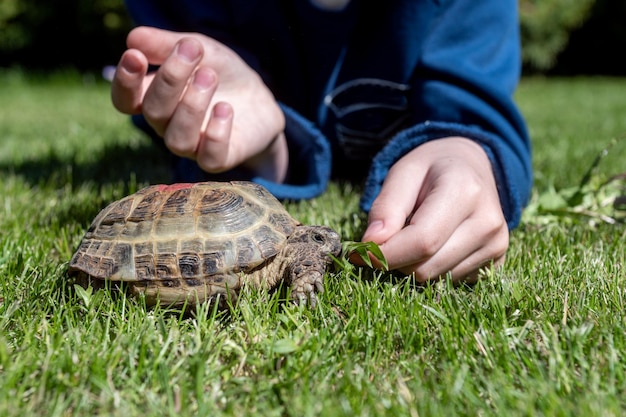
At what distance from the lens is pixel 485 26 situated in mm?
2600

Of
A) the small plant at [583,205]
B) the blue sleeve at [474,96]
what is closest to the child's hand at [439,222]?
the blue sleeve at [474,96]

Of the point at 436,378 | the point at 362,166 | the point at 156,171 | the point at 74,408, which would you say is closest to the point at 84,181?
the point at 156,171

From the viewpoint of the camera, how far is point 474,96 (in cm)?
243

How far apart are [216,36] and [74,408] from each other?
2.03 meters

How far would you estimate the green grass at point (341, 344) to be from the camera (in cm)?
112

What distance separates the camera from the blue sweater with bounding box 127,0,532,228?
2357 mm

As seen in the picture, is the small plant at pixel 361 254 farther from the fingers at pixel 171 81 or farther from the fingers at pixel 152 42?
the fingers at pixel 152 42

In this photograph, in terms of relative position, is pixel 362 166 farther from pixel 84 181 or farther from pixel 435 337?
pixel 435 337

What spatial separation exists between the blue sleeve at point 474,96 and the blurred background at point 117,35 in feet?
31.2

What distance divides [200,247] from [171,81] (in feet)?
2.22

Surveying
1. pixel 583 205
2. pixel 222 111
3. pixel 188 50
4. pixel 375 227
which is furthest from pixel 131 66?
pixel 583 205

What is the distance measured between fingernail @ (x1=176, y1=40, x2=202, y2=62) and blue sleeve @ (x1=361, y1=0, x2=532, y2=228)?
0.75 metres

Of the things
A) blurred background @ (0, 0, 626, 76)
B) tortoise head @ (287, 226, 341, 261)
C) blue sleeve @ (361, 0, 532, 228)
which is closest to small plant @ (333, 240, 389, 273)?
tortoise head @ (287, 226, 341, 261)

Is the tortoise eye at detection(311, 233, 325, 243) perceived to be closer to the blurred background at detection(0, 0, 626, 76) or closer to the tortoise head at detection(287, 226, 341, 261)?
the tortoise head at detection(287, 226, 341, 261)
